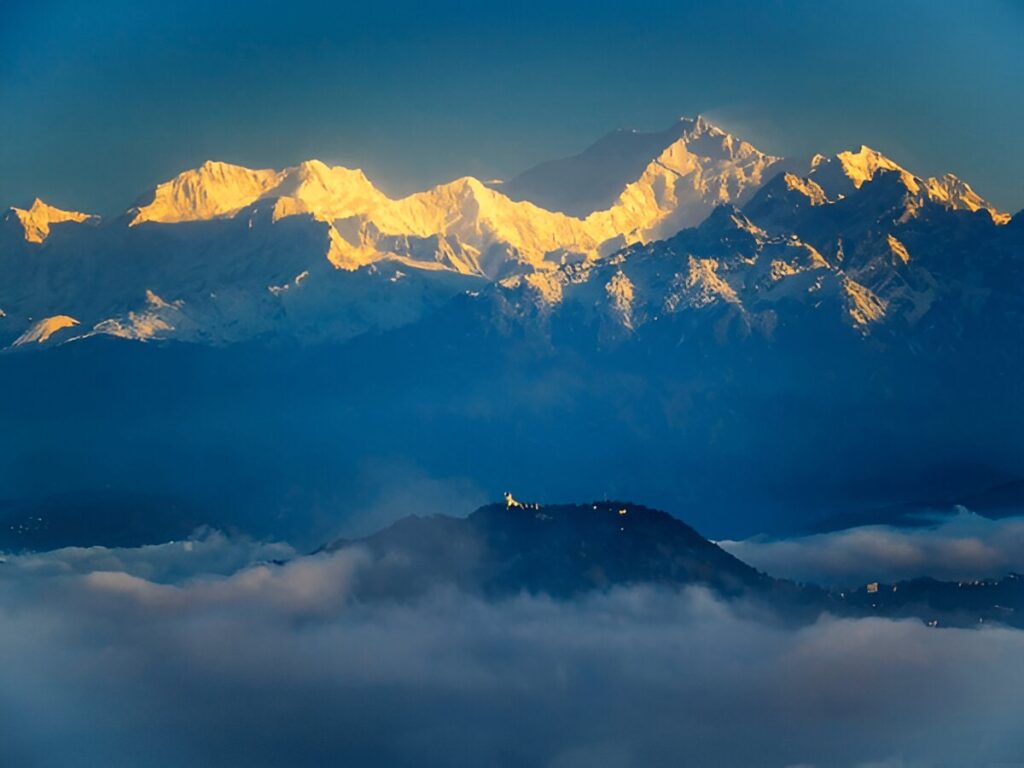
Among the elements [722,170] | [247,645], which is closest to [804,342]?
[722,170]

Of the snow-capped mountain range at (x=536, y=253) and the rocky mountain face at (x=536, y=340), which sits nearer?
the rocky mountain face at (x=536, y=340)

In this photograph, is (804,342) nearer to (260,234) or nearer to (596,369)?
(596,369)

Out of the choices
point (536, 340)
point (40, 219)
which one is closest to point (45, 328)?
point (40, 219)

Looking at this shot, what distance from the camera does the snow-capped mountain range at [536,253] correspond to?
129 meters

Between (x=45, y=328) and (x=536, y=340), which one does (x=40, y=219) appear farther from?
(x=536, y=340)

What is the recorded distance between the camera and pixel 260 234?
138500mm

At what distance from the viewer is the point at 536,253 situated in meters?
146

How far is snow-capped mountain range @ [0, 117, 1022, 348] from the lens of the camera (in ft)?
423

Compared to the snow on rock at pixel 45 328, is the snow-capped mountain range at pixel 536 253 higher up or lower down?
higher up

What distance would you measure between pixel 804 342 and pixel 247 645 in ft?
177

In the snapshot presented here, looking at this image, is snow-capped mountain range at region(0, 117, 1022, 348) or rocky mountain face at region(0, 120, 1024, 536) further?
snow-capped mountain range at region(0, 117, 1022, 348)

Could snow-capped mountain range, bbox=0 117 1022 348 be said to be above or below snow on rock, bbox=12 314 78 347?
above

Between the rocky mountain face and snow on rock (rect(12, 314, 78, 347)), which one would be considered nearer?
the rocky mountain face

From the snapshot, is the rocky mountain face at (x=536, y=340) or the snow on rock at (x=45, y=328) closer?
the rocky mountain face at (x=536, y=340)
